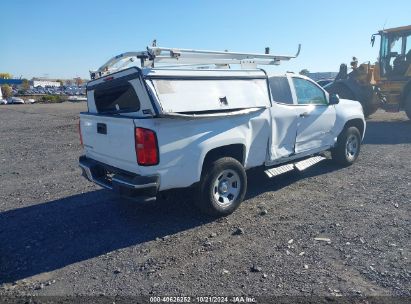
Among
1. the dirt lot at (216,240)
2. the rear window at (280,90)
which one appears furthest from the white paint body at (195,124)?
the dirt lot at (216,240)

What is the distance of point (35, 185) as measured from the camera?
6.43 meters

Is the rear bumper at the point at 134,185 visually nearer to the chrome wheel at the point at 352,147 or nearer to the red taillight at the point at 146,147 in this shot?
the red taillight at the point at 146,147

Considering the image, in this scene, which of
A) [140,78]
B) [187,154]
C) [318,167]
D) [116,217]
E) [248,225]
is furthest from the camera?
[318,167]

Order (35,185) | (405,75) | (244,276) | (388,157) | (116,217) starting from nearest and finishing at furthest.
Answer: (244,276) < (116,217) < (35,185) < (388,157) < (405,75)

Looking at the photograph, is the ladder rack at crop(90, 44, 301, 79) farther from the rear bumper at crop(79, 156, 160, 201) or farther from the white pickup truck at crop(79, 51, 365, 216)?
the rear bumper at crop(79, 156, 160, 201)

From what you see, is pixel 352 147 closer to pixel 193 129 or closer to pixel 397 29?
pixel 193 129

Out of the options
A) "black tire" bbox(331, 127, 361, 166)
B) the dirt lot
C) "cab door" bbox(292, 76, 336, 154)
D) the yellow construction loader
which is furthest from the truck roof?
"cab door" bbox(292, 76, 336, 154)

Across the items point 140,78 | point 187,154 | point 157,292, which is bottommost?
point 157,292

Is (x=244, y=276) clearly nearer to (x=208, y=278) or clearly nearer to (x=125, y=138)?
(x=208, y=278)

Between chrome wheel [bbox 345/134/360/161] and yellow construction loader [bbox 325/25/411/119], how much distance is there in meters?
7.48

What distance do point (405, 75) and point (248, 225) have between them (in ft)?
41.2

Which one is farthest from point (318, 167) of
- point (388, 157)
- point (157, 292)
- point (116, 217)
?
point (157, 292)

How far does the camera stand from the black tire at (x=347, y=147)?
22.9ft

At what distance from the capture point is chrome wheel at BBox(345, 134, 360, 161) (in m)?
7.18
